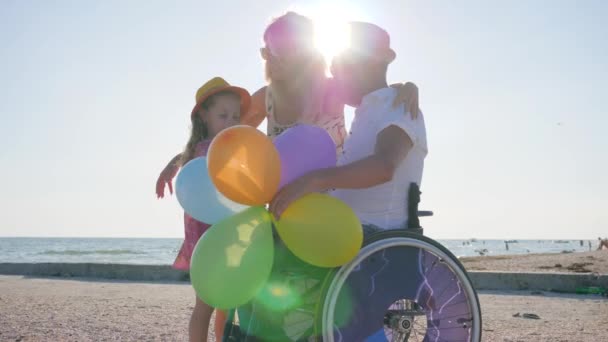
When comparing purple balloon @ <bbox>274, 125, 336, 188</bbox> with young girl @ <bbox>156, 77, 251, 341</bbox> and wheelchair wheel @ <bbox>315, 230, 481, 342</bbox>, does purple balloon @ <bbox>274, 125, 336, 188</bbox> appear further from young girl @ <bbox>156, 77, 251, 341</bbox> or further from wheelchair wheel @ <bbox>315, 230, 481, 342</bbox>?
young girl @ <bbox>156, 77, 251, 341</bbox>

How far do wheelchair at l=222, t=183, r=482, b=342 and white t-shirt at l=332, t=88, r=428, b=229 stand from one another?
14cm

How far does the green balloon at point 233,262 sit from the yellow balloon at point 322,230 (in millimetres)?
104

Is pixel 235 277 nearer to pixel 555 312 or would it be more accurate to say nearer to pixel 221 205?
pixel 221 205

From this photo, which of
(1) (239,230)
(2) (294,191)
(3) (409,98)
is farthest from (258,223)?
(3) (409,98)

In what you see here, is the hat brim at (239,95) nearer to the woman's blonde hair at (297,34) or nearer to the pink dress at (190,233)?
the pink dress at (190,233)

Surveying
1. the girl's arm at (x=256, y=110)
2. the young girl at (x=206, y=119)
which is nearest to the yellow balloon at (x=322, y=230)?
the young girl at (x=206, y=119)

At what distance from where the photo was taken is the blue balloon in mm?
2504

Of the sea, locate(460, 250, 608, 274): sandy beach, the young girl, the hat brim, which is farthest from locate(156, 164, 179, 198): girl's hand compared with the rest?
locate(460, 250, 608, 274): sandy beach

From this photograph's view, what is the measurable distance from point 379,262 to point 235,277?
0.53 metres

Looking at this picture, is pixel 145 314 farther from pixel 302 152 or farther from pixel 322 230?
pixel 322 230

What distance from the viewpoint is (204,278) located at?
210 cm

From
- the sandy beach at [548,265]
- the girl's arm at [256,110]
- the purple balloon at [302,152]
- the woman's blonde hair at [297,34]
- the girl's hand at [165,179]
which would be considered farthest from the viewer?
the sandy beach at [548,265]

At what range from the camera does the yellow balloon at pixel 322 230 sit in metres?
2.06

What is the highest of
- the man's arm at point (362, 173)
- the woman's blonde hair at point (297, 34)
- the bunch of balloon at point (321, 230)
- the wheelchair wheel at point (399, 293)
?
the woman's blonde hair at point (297, 34)
